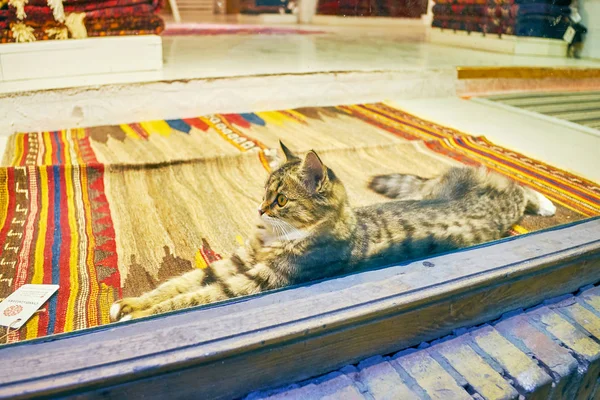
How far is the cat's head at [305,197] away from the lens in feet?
3.99

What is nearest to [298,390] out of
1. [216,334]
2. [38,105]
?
[216,334]

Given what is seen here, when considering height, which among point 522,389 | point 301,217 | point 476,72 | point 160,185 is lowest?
point 522,389

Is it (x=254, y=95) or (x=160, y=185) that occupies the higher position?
(x=254, y=95)

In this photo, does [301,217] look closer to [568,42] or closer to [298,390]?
[298,390]

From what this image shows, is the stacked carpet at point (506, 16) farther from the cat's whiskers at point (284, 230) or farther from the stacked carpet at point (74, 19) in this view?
the cat's whiskers at point (284, 230)

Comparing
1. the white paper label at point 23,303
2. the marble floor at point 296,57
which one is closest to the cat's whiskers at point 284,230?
the white paper label at point 23,303

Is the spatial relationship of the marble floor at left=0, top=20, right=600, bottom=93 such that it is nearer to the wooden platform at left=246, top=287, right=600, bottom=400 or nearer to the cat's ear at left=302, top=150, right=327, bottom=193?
the cat's ear at left=302, top=150, right=327, bottom=193

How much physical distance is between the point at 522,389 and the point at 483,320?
18cm

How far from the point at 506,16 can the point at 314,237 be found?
147 inches

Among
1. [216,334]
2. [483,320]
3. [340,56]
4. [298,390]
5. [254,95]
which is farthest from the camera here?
[340,56]

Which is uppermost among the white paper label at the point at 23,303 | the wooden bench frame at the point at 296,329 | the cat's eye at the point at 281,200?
the cat's eye at the point at 281,200

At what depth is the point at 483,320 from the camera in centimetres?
116

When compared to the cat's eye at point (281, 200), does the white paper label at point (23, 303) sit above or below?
below

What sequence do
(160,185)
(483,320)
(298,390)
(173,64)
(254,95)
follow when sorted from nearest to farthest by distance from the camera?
(298,390)
(483,320)
(160,185)
(254,95)
(173,64)
